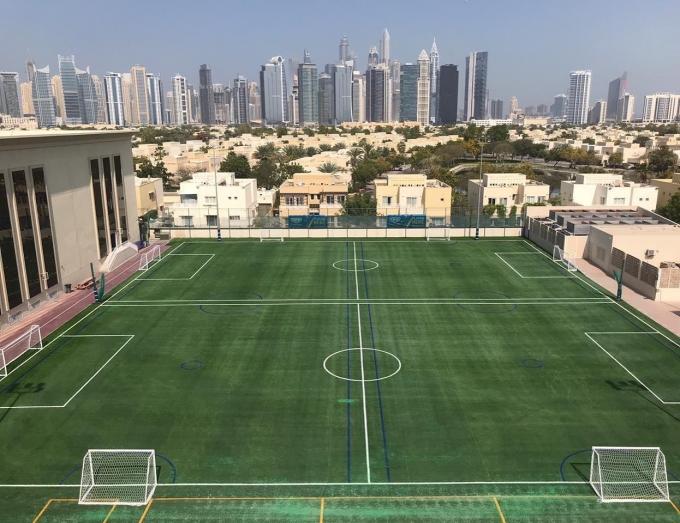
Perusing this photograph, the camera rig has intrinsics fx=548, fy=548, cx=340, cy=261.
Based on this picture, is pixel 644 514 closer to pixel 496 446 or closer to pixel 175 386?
pixel 496 446

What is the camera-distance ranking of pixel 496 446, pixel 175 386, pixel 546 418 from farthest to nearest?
pixel 175 386
pixel 546 418
pixel 496 446

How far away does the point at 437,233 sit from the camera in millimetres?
54906

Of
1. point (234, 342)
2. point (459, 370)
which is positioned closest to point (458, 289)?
point (459, 370)

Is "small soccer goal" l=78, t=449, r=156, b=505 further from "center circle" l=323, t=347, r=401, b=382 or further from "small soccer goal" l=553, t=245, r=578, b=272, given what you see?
"small soccer goal" l=553, t=245, r=578, b=272

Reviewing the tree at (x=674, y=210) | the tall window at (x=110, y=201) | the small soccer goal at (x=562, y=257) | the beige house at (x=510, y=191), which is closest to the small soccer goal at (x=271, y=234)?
the tall window at (x=110, y=201)

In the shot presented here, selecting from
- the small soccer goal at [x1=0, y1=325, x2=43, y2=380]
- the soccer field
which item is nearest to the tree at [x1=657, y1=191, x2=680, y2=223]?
the soccer field

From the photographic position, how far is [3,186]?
30.7 m

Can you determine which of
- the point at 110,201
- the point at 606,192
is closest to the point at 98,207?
the point at 110,201

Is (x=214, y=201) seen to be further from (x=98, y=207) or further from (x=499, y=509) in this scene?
(x=499, y=509)

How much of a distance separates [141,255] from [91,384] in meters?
25.3

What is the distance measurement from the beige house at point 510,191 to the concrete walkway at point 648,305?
3496 centimetres

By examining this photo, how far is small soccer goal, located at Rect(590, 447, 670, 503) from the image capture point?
53.8 ft

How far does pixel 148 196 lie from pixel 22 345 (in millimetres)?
52574

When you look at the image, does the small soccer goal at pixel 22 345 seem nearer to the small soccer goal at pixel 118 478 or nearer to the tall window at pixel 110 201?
the small soccer goal at pixel 118 478
